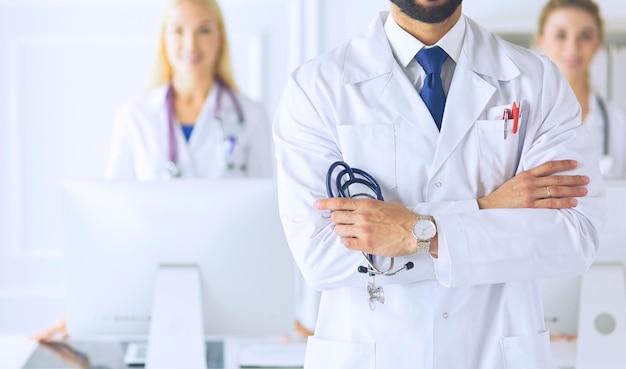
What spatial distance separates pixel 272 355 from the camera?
2.38 m

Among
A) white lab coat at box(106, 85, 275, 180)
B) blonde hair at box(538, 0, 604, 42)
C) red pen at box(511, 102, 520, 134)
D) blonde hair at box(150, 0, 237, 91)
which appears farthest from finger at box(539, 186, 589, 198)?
blonde hair at box(538, 0, 604, 42)

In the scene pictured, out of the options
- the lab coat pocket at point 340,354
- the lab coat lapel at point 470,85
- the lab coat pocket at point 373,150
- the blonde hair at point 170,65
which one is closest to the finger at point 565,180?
the lab coat lapel at point 470,85

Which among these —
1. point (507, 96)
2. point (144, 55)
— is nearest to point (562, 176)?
point (507, 96)

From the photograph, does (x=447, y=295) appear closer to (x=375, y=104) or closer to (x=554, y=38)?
(x=375, y=104)

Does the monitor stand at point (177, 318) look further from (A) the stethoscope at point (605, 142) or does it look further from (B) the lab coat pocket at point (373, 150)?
(A) the stethoscope at point (605, 142)

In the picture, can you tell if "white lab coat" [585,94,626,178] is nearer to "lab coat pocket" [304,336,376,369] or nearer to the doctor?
the doctor

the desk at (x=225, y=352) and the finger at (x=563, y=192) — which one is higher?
the finger at (x=563, y=192)

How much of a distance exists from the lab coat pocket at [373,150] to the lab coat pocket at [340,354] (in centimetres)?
28

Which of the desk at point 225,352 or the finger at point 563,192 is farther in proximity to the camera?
the desk at point 225,352

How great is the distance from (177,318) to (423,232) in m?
0.72

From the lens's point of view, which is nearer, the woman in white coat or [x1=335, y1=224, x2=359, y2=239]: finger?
[x1=335, y1=224, x2=359, y2=239]: finger

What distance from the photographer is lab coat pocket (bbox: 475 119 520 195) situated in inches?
66.8

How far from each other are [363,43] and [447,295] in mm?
481

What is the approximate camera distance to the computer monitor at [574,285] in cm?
202
